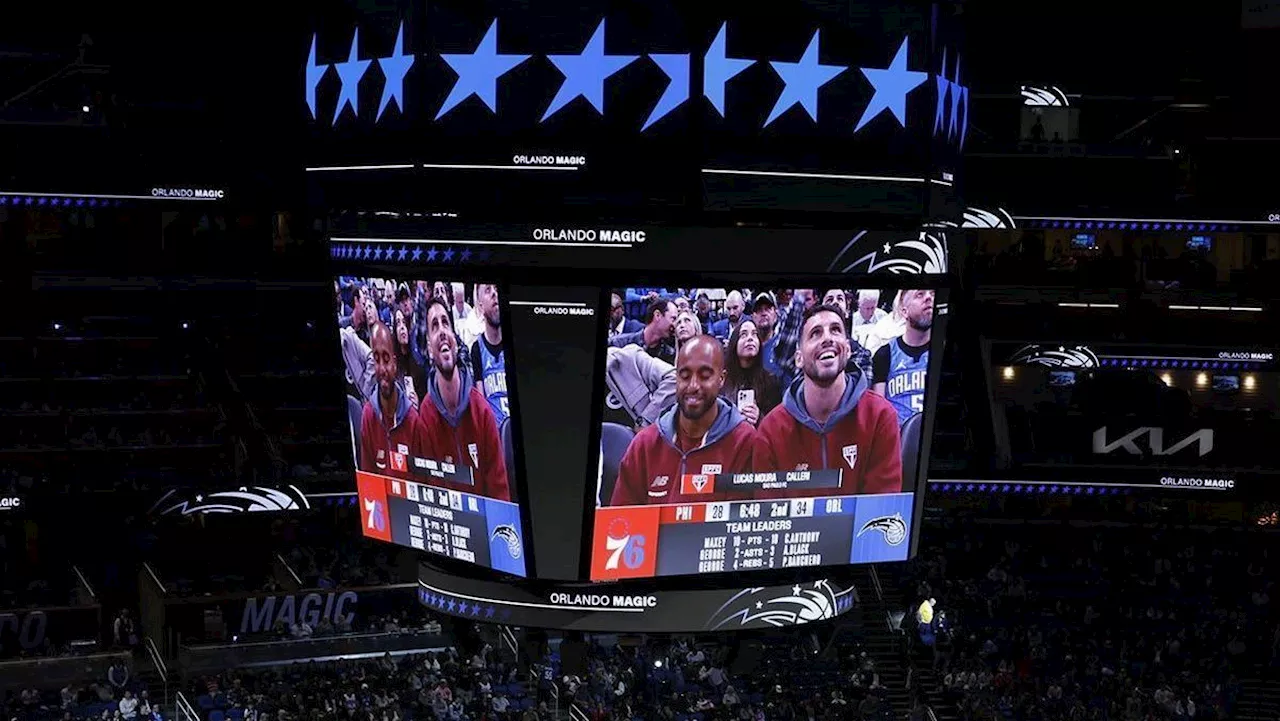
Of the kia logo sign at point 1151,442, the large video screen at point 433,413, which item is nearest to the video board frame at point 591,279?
the large video screen at point 433,413

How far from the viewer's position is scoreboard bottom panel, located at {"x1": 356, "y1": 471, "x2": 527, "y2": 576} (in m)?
23.0

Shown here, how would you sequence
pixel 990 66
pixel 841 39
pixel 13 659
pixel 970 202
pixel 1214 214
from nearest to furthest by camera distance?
pixel 841 39, pixel 13 659, pixel 970 202, pixel 1214 214, pixel 990 66

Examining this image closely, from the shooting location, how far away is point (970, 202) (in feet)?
129

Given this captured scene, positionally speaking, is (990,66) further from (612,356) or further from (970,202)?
(612,356)

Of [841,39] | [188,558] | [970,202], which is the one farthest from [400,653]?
[841,39]

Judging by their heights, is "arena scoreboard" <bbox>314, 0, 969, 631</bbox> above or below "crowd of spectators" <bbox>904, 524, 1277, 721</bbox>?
above

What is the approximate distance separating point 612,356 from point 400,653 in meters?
15.9

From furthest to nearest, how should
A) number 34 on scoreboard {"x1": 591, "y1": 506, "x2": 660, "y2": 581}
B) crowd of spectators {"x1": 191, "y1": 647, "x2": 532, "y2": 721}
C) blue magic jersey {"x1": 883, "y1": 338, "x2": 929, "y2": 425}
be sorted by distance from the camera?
crowd of spectators {"x1": 191, "y1": 647, "x2": 532, "y2": 721} < blue magic jersey {"x1": 883, "y1": 338, "x2": 929, "y2": 425} < number 34 on scoreboard {"x1": 591, "y1": 506, "x2": 660, "y2": 581}

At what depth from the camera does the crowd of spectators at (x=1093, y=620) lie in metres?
36.8

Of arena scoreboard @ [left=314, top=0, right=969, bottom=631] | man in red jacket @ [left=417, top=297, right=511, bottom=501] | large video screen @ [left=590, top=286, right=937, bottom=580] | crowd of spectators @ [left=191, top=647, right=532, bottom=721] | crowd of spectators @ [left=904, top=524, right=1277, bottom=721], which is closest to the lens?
arena scoreboard @ [left=314, top=0, right=969, bottom=631]

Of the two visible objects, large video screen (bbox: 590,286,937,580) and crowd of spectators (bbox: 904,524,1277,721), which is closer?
large video screen (bbox: 590,286,937,580)
